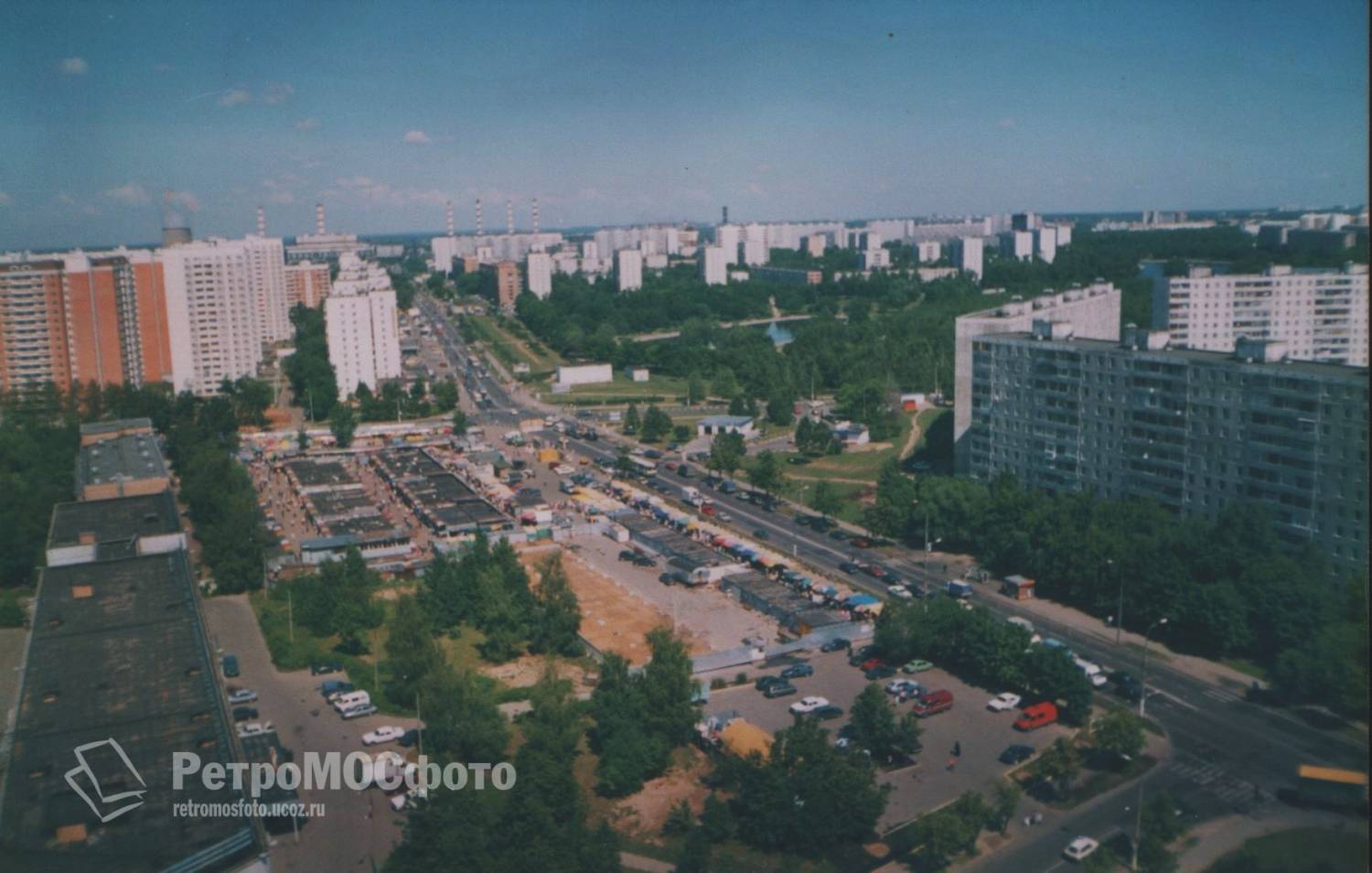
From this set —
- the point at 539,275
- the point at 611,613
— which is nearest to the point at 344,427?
the point at 611,613

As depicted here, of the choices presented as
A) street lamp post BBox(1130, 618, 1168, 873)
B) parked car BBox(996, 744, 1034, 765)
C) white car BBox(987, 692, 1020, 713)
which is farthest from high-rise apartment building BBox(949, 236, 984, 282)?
parked car BBox(996, 744, 1034, 765)

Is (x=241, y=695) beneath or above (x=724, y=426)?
beneath

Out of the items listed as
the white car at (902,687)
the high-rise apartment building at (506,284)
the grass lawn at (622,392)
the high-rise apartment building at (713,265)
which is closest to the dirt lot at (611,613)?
the white car at (902,687)

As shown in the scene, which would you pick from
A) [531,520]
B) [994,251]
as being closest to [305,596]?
[531,520]

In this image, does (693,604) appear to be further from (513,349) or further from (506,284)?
(506,284)

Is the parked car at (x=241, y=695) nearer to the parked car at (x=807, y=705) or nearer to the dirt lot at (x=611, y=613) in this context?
the dirt lot at (x=611, y=613)

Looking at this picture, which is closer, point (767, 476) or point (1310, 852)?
point (1310, 852)

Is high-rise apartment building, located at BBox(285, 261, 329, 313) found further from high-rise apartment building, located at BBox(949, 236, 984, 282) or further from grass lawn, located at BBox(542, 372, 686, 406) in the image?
high-rise apartment building, located at BBox(949, 236, 984, 282)
